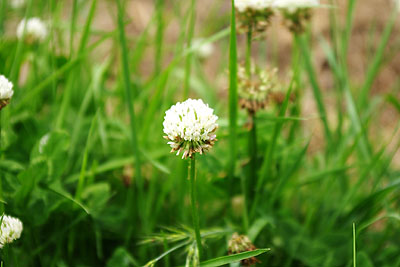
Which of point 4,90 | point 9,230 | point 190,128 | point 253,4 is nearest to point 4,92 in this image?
point 4,90

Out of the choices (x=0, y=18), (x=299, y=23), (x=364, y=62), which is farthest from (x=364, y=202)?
(x=364, y=62)

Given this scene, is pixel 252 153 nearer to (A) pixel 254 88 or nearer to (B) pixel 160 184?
(A) pixel 254 88

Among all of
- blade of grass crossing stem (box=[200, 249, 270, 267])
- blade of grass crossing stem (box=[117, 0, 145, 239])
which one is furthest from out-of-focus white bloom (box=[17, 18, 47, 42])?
blade of grass crossing stem (box=[200, 249, 270, 267])

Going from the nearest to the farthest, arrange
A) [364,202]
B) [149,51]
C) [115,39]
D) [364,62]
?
[364,202] < [115,39] < [364,62] < [149,51]

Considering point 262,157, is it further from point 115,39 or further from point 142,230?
point 115,39

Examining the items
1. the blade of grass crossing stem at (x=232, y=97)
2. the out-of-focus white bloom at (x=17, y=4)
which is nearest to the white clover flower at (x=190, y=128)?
the blade of grass crossing stem at (x=232, y=97)
